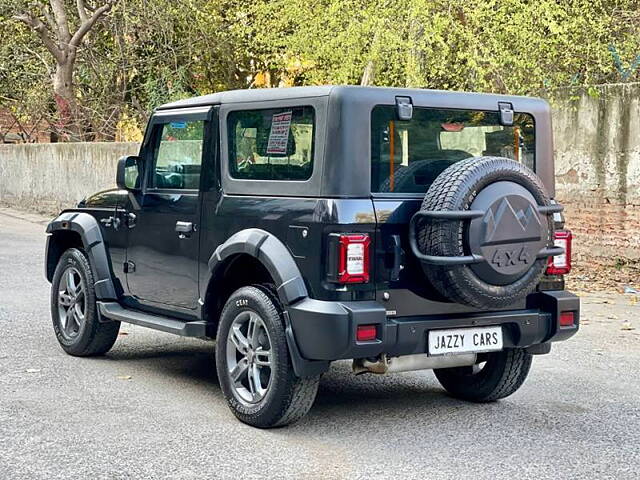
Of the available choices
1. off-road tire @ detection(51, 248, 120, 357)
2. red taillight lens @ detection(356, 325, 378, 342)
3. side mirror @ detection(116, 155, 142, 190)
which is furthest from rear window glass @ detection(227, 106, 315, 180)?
off-road tire @ detection(51, 248, 120, 357)

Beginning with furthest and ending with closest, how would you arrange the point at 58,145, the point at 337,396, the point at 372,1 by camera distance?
1. the point at 58,145
2. the point at 372,1
3. the point at 337,396

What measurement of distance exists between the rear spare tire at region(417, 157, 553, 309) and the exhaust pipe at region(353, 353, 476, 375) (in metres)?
0.46

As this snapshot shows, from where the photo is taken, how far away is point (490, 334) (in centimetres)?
636

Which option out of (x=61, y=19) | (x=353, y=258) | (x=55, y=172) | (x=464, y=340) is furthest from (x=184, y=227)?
(x=61, y=19)

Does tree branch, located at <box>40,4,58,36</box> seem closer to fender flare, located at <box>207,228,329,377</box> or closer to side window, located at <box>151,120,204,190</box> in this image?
side window, located at <box>151,120,204,190</box>

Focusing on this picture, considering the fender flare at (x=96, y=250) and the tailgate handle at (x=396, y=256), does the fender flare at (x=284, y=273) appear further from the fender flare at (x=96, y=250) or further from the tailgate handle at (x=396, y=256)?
the fender flare at (x=96, y=250)

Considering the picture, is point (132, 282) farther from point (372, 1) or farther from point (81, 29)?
point (81, 29)

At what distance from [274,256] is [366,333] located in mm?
689

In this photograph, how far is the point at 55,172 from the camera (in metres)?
25.5

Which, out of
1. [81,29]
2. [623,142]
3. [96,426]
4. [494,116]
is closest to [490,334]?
[494,116]

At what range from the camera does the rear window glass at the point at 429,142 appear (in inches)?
243

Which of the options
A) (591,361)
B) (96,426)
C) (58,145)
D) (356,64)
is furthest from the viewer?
(58,145)

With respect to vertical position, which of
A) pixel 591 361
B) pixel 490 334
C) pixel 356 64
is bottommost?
pixel 591 361

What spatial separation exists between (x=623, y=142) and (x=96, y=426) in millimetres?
9024
